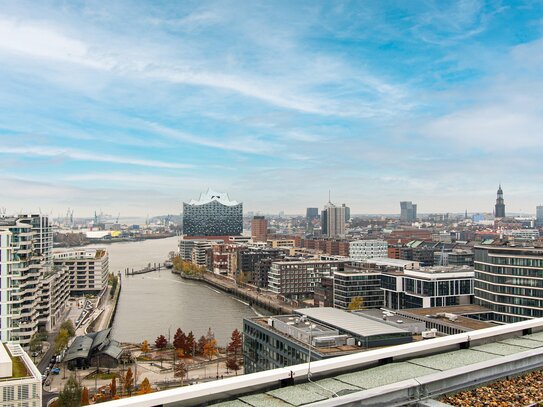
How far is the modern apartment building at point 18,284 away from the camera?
7.18 metres

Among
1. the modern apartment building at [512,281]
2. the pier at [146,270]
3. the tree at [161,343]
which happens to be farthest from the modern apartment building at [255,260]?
the modern apartment building at [512,281]

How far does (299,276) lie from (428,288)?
4583 mm

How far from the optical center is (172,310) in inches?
447

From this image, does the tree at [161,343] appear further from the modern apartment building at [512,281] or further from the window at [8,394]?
the modern apartment building at [512,281]

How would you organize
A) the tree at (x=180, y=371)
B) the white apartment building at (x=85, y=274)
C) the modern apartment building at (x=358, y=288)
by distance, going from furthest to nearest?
1. the white apartment building at (x=85, y=274)
2. the modern apartment building at (x=358, y=288)
3. the tree at (x=180, y=371)

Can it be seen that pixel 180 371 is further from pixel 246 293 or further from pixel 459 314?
pixel 246 293

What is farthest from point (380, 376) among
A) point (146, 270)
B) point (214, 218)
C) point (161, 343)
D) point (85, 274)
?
point (214, 218)

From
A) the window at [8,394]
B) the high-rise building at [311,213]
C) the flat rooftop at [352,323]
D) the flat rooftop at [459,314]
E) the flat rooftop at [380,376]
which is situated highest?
the high-rise building at [311,213]

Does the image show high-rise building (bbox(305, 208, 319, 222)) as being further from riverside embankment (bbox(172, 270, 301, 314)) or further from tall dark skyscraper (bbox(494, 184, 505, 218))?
riverside embankment (bbox(172, 270, 301, 314))

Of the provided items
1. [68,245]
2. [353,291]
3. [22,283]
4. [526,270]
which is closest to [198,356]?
[22,283]

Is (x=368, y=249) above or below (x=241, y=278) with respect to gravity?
above

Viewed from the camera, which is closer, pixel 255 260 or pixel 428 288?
pixel 428 288

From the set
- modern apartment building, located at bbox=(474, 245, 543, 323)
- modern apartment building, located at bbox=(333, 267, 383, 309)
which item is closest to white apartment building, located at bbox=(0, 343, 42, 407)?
modern apartment building, located at bbox=(474, 245, 543, 323)

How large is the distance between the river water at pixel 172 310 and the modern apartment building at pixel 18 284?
1.46 meters
